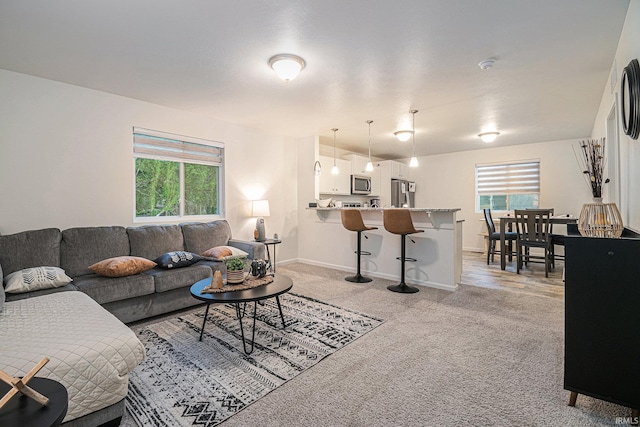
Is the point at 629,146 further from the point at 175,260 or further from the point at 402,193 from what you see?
the point at 402,193

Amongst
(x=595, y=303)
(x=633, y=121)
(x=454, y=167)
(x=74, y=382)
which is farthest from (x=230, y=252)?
(x=454, y=167)

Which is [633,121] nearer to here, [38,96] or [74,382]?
[74,382]

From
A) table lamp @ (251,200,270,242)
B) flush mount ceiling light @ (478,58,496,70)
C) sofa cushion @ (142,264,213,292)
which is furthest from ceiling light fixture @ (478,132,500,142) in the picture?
sofa cushion @ (142,264,213,292)

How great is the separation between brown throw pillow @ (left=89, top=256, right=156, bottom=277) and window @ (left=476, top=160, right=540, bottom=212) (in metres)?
6.90

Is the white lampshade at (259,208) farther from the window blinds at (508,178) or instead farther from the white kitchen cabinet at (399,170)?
the window blinds at (508,178)

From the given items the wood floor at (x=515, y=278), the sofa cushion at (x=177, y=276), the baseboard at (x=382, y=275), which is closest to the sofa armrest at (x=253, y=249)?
the sofa cushion at (x=177, y=276)

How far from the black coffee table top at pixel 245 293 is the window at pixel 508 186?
6030mm

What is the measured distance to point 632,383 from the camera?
1.47 metres

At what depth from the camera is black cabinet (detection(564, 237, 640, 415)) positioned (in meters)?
1.46

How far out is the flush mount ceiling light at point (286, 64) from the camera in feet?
8.55

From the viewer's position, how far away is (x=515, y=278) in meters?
4.54

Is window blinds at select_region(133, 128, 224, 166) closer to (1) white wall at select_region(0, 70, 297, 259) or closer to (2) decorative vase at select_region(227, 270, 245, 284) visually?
(1) white wall at select_region(0, 70, 297, 259)

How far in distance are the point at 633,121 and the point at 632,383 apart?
1.66 m

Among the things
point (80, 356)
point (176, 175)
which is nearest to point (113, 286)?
point (80, 356)
